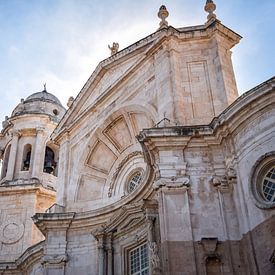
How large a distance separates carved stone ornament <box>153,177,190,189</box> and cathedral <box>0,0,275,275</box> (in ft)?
0.09

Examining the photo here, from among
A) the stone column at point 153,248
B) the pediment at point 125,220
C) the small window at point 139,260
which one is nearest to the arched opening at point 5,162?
the pediment at point 125,220

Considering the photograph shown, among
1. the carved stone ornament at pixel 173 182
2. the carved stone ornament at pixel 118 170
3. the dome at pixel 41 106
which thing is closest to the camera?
the carved stone ornament at pixel 173 182

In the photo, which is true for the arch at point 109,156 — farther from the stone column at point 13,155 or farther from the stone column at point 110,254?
the stone column at point 13,155

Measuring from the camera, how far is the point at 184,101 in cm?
1670

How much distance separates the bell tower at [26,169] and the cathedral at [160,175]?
10 cm

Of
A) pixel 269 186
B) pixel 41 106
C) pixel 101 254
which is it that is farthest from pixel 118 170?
pixel 41 106

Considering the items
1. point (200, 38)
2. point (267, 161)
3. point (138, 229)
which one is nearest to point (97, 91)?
point (200, 38)

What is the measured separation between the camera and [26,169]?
1120 inches

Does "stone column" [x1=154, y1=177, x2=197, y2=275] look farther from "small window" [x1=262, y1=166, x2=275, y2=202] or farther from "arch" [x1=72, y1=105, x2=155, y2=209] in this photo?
"arch" [x1=72, y1=105, x2=155, y2=209]

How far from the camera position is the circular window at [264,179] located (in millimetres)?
13008

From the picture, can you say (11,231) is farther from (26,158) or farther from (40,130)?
(40,130)

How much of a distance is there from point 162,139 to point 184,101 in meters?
2.41

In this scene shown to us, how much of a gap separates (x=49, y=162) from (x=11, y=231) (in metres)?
5.12

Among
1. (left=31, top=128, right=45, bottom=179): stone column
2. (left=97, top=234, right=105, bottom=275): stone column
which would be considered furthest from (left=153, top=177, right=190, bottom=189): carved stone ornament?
(left=31, top=128, right=45, bottom=179): stone column
